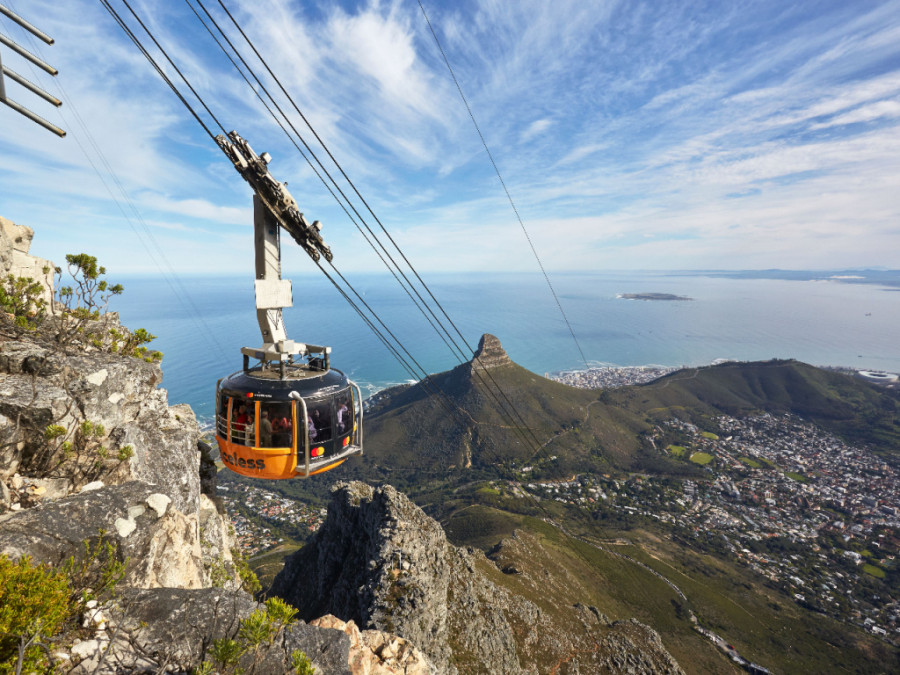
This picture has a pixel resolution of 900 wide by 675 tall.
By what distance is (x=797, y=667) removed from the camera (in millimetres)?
71375

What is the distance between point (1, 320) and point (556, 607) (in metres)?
74.7

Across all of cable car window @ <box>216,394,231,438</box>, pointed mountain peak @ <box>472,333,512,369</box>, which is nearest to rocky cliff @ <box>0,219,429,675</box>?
cable car window @ <box>216,394,231,438</box>

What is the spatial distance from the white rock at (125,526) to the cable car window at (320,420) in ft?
14.5

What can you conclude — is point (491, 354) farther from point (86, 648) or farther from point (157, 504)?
point (86, 648)

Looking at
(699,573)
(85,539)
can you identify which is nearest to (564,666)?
(85,539)

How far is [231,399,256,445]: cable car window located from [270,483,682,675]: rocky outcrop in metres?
36.6

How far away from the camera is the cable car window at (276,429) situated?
1099 centimetres

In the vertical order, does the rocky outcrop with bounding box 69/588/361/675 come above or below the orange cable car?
below

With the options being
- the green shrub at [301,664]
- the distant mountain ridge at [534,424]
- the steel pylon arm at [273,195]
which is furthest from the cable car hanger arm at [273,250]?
the distant mountain ridge at [534,424]

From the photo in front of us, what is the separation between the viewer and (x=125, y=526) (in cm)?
820

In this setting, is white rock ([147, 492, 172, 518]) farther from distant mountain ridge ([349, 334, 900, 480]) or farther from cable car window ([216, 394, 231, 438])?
distant mountain ridge ([349, 334, 900, 480])

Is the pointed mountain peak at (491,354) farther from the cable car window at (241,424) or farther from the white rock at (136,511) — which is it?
the white rock at (136,511)

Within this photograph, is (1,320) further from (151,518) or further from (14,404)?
(151,518)

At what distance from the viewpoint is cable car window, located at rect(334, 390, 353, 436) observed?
11.9m
